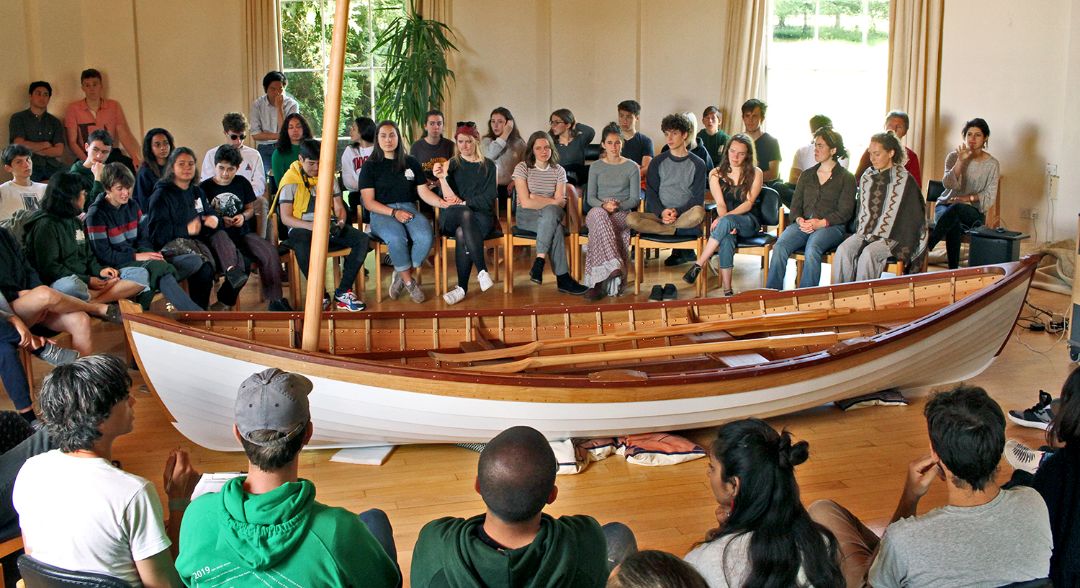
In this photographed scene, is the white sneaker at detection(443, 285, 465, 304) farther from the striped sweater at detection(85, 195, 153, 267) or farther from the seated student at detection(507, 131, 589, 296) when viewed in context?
the striped sweater at detection(85, 195, 153, 267)

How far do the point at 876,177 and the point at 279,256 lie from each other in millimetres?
3792

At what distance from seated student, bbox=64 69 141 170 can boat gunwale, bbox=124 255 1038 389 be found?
540 cm

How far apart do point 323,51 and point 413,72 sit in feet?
4.67

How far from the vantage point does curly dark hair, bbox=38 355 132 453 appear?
2.58 metres

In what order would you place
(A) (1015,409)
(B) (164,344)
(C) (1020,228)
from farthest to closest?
1. (C) (1020,228)
2. (A) (1015,409)
3. (B) (164,344)

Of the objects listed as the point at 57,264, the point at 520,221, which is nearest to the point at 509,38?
the point at 520,221

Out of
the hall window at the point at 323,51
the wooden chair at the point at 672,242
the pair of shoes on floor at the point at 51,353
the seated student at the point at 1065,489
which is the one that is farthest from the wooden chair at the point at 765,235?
the hall window at the point at 323,51

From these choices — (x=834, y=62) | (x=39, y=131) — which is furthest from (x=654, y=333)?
(x=834, y=62)

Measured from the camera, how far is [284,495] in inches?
88.7

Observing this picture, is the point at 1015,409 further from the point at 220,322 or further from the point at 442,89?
the point at 442,89

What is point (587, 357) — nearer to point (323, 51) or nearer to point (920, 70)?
point (920, 70)

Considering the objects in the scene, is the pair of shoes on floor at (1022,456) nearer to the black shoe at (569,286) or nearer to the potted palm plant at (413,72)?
the black shoe at (569,286)

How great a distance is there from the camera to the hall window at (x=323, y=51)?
10.7 metres

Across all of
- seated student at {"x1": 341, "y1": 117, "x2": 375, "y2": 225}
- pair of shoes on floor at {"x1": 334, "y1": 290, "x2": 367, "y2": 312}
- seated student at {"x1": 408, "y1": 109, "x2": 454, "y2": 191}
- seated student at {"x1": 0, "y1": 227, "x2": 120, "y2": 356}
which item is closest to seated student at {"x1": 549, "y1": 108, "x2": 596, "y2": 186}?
seated student at {"x1": 408, "y1": 109, "x2": 454, "y2": 191}
